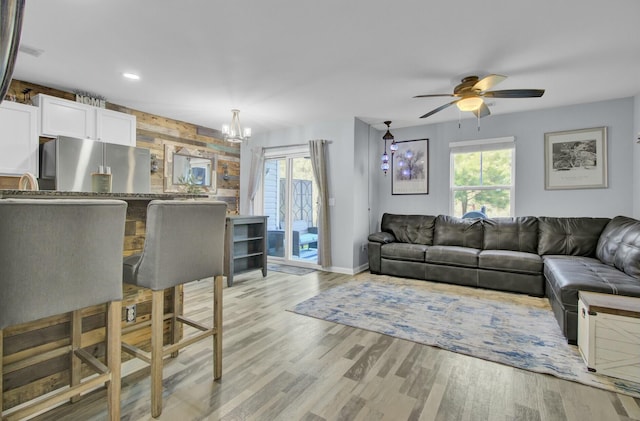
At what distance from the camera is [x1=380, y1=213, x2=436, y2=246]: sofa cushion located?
5062 millimetres

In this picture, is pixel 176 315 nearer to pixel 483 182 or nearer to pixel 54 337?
pixel 54 337

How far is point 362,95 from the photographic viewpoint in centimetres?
392

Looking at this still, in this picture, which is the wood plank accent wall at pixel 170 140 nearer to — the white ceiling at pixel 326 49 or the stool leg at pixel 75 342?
the white ceiling at pixel 326 49

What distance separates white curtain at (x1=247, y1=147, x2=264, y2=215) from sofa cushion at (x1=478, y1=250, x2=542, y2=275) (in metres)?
4.05

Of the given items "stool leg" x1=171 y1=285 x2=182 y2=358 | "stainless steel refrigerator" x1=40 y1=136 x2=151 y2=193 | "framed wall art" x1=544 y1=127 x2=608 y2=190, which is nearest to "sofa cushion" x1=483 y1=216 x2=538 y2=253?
"framed wall art" x1=544 y1=127 x2=608 y2=190

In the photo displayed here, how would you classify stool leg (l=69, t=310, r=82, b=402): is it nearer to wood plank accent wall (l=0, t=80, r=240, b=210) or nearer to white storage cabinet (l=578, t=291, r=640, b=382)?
wood plank accent wall (l=0, t=80, r=240, b=210)

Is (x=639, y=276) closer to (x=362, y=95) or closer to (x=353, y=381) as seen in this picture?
(x=353, y=381)

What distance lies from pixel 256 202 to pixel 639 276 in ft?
17.7

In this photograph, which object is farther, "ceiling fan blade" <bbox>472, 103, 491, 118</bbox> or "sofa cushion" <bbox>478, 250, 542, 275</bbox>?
"sofa cushion" <bbox>478, 250, 542, 275</bbox>

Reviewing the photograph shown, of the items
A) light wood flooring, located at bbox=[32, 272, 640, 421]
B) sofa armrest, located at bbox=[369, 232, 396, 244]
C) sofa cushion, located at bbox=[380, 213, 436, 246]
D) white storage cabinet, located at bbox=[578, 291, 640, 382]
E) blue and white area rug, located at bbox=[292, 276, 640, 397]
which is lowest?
light wood flooring, located at bbox=[32, 272, 640, 421]

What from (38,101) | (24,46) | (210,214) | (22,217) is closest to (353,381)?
(210,214)

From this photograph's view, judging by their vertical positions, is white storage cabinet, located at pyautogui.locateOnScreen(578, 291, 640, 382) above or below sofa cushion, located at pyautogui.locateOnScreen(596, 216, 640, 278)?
below

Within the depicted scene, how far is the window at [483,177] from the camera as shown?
15.7 feet

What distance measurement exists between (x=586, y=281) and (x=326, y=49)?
2986 millimetres
